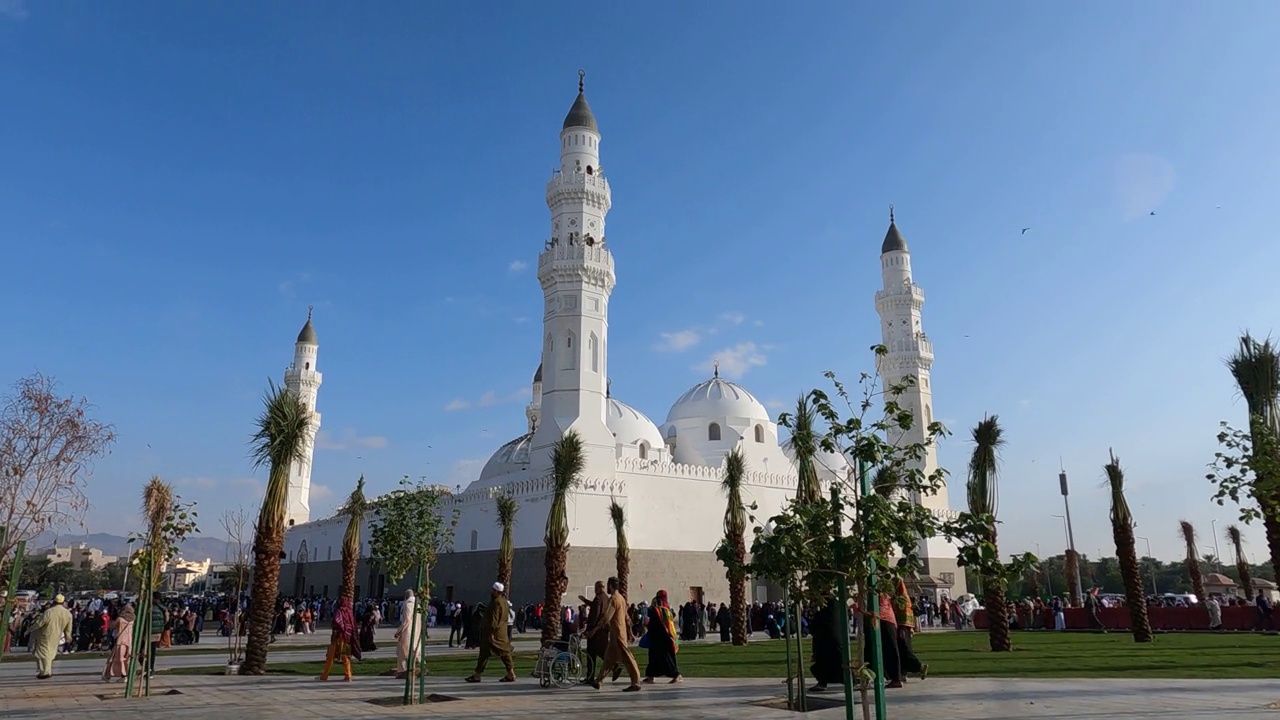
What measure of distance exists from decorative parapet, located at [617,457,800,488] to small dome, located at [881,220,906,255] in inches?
543

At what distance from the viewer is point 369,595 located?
131ft

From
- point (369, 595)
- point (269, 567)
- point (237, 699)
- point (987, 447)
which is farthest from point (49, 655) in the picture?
point (369, 595)

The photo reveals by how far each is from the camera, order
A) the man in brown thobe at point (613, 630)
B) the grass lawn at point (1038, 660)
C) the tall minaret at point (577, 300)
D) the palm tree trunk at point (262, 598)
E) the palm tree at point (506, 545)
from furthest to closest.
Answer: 1. the tall minaret at point (577, 300)
2. the palm tree at point (506, 545)
3. the palm tree trunk at point (262, 598)
4. the grass lawn at point (1038, 660)
5. the man in brown thobe at point (613, 630)

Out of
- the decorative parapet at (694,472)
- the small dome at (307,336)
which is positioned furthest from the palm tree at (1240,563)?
the small dome at (307,336)

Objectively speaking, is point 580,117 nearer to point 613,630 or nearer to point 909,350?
point 909,350

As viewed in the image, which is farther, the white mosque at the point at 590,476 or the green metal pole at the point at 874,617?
the white mosque at the point at 590,476

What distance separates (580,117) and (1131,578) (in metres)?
24.8

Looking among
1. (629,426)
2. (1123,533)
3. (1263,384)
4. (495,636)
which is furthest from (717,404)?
(495,636)

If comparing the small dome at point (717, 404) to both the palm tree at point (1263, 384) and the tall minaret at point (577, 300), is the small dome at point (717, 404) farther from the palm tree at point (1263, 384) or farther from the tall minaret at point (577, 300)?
the palm tree at point (1263, 384)

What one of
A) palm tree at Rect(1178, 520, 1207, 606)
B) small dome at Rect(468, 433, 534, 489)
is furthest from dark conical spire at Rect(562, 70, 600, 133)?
palm tree at Rect(1178, 520, 1207, 606)

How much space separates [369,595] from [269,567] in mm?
28470

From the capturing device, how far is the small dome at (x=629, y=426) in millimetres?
38250

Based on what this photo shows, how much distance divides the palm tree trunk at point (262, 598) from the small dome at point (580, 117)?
23.9m

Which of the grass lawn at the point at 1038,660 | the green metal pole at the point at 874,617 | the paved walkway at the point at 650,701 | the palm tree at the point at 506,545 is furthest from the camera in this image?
the palm tree at the point at 506,545
